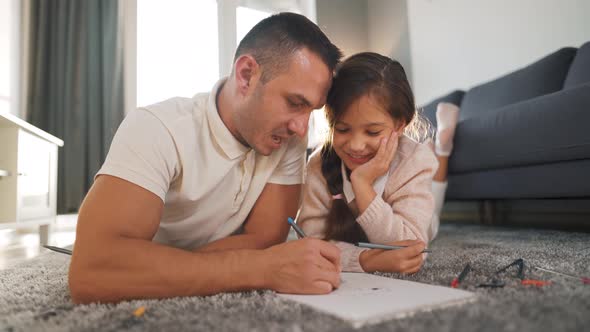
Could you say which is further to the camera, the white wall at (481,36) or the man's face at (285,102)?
the white wall at (481,36)

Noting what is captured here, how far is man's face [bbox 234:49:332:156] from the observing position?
0.81m

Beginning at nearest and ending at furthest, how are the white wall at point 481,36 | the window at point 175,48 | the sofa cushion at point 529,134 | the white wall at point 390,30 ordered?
the sofa cushion at point 529,134, the white wall at point 481,36, the window at point 175,48, the white wall at point 390,30

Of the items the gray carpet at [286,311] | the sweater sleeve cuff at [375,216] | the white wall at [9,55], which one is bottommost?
the gray carpet at [286,311]

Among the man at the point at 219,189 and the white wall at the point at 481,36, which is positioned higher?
the white wall at the point at 481,36

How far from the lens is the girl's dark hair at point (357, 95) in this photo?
98 centimetres

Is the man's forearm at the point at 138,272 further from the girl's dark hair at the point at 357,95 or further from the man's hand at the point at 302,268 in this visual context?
the girl's dark hair at the point at 357,95

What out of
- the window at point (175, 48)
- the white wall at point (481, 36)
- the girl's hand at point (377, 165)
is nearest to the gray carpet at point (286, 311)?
the girl's hand at point (377, 165)

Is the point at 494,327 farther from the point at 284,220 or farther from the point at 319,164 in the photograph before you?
the point at 319,164

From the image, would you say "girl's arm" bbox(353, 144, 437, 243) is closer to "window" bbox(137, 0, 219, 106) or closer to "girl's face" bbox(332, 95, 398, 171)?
"girl's face" bbox(332, 95, 398, 171)

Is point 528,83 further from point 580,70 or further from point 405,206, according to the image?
point 405,206

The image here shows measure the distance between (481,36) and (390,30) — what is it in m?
1.18

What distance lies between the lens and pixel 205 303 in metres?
0.59

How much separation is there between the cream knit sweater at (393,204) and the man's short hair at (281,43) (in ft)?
1.02

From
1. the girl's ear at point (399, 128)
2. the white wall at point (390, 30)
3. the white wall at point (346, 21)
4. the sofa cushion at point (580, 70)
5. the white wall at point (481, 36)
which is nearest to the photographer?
the girl's ear at point (399, 128)
